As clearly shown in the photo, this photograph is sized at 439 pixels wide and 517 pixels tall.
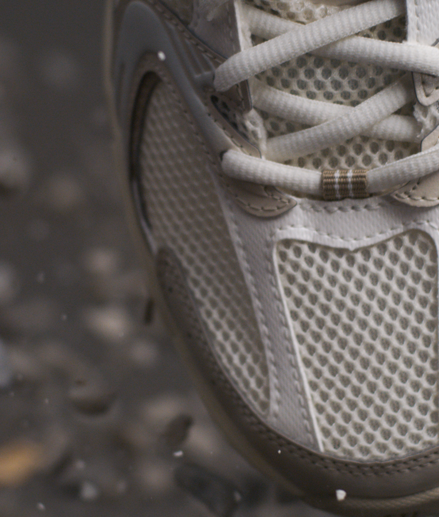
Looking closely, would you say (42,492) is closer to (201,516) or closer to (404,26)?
(201,516)

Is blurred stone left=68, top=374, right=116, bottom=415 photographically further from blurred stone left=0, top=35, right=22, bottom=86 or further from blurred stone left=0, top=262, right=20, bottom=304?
blurred stone left=0, top=35, right=22, bottom=86

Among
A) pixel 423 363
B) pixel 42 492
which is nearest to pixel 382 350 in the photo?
pixel 423 363

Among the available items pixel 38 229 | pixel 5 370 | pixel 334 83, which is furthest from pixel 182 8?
pixel 5 370

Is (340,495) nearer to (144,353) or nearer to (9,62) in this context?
(144,353)

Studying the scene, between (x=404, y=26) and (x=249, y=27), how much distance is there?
0.09 metres

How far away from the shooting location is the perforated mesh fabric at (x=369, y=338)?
0.33 m

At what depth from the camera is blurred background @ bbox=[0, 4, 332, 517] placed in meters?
0.41

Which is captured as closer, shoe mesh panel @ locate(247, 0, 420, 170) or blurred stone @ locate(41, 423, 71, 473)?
shoe mesh panel @ locate(247, 0, 420, 170)

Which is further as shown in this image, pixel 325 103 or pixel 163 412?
pixel 163 412

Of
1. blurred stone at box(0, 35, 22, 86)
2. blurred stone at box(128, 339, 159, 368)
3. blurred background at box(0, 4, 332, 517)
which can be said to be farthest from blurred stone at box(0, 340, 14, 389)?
blurred stone at box(0, 35, 22, 86)

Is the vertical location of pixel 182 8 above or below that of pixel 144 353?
above

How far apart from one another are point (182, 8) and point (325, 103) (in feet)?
0.37

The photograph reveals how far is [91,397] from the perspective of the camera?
17.5 inches

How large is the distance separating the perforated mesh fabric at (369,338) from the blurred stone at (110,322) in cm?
17
